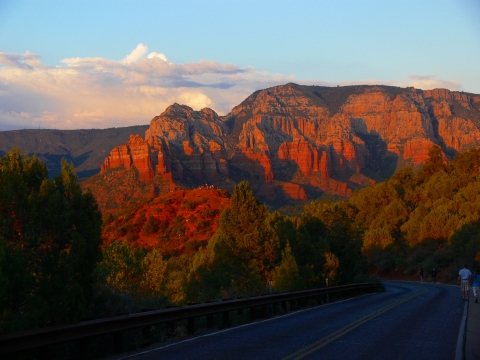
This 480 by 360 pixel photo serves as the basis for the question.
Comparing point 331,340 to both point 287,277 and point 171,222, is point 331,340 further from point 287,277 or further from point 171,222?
point 171,222

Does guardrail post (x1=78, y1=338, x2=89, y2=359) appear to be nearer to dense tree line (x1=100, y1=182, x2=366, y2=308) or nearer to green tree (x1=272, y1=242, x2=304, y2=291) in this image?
dense tree line (x1=100, y1=182, x2=366, y2=308)

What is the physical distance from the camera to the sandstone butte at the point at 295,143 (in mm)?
146375

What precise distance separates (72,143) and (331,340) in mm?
160525

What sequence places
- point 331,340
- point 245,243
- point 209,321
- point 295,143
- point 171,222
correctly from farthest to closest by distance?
point 295,143 → point 171,222 → point 245,243 → point 209,321 → point 331,340

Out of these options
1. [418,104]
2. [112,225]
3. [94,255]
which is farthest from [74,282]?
[418,104]

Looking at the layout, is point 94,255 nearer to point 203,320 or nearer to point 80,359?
point 203,320

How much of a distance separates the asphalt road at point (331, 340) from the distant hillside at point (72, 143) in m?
131

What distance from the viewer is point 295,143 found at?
179625 mm

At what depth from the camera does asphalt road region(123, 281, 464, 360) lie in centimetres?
1182

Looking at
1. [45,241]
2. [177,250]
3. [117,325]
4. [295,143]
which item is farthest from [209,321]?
[295,143]

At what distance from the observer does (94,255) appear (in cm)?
1806

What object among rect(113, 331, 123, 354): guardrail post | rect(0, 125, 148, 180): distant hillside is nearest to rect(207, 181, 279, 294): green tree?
rect(113, 331, 123, 354): guardrail post

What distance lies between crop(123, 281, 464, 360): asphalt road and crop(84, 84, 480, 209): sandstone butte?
115 meters

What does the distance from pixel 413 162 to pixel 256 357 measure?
159134mm
